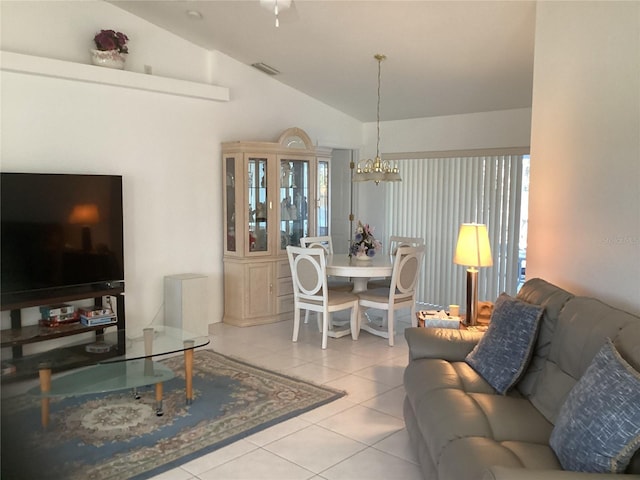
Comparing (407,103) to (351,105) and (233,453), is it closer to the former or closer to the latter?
(351,105)

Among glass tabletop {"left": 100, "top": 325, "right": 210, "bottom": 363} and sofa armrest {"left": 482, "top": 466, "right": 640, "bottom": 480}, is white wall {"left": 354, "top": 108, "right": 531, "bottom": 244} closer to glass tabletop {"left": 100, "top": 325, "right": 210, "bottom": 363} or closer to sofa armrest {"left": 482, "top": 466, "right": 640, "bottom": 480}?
glass tabletop {"left": 100, "top": 325, "right": 210, "bottom": 363}

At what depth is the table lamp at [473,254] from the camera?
3846 millimetres

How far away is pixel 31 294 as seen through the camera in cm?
437

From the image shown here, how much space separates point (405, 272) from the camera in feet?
17.2

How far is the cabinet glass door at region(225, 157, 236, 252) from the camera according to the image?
5.87m

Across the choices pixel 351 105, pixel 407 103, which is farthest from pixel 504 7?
pixel 351 105

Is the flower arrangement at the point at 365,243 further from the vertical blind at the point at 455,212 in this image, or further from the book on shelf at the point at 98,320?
the book on shelf at the point at 98,320

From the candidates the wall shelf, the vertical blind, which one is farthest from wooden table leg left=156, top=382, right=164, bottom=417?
the vertical blind

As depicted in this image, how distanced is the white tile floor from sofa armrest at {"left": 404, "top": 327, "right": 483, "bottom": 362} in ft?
1.72

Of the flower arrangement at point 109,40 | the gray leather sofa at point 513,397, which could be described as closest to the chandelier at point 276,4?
the gray leather sofa at point 513,397

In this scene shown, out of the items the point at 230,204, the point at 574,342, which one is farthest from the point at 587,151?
the point at 230,204

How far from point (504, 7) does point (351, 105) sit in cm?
308

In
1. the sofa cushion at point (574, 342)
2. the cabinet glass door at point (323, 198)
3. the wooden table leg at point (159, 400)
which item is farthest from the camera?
the cabinet glass door at point (323, 198)

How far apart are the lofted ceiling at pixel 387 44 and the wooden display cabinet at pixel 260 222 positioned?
0.89 m
